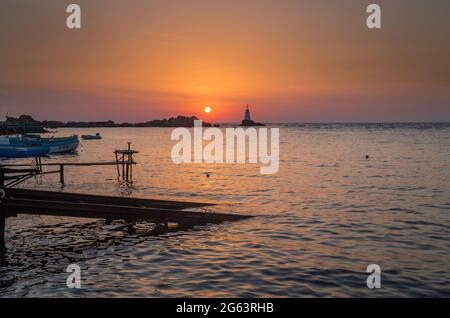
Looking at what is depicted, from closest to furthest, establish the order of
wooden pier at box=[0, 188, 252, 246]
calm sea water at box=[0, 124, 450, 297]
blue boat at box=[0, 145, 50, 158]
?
calm sea water at box=[0, 124, 450, 297] < wooden pier at box=[0, 188, 252, 246] < blue boat at box=[0, 145, 50, 158]

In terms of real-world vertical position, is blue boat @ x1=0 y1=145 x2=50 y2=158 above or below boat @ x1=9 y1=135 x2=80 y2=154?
below

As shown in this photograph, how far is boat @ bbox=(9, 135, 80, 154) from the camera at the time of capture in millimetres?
58250

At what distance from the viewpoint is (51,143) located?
219 ft

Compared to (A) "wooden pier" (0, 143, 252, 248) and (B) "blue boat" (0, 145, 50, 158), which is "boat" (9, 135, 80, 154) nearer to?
(B) "blue boat" (0, 145, 50, 158)

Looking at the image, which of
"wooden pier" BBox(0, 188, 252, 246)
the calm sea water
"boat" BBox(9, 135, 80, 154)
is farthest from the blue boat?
"wooden pier" BBox(0, 188, 252, 246)

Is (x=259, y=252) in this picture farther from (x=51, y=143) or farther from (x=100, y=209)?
(x=51, y=143)

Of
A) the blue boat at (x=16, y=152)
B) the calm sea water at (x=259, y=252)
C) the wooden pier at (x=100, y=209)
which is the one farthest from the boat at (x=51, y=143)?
the wooden pier at (x=100, y=209)

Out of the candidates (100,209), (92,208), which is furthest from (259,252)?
(92,208)

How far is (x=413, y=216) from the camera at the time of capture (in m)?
20.2

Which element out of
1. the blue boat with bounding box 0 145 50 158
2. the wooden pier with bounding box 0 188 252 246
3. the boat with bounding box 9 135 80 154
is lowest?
the wooden pier with bounding box 0 188 252 246

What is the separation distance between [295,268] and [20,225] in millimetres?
12556

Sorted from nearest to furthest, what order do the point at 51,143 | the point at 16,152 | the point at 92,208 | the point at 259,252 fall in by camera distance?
the point at 259,252
the point at 92,208
the point at 16,152
the point at 51,143
